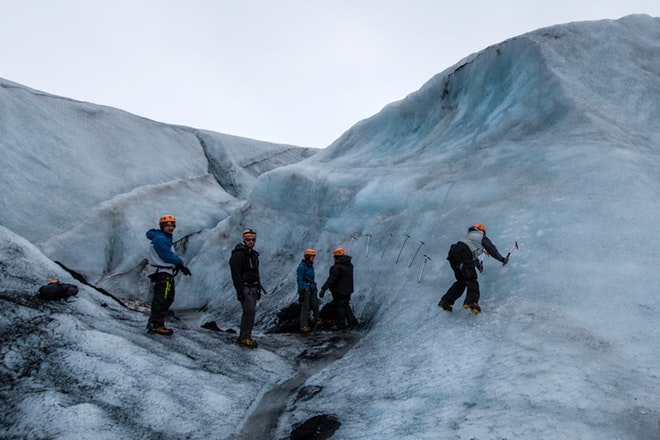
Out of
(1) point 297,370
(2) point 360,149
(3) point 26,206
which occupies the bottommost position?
(1) point 297,370

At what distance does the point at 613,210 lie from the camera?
713cm

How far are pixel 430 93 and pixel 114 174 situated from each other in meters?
11.6

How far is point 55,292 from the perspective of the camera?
707 centimetres

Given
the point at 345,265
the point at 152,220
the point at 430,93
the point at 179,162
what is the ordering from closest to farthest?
the point at 345,265 < the point at 430,93 < the point at 152,220 < the point at 179,162

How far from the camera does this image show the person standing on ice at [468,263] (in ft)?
22.4

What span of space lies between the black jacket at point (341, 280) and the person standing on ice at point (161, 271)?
3221 millimetres

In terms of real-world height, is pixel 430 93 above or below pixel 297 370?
above

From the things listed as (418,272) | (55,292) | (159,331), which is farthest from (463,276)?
(55,292)

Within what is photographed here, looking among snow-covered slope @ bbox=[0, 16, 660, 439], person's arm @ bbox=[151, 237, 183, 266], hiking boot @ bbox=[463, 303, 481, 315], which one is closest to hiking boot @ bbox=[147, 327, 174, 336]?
snow-covered slope @ bbox=[0, 16, 660, 439]

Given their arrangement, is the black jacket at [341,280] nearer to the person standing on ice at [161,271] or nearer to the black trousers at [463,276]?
the black trousers at [463,276]

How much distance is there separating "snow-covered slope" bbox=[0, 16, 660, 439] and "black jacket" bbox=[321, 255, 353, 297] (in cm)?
58

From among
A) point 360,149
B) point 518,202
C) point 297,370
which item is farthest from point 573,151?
point 360,149

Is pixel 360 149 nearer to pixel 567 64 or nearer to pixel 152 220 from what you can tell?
pixel 567 64

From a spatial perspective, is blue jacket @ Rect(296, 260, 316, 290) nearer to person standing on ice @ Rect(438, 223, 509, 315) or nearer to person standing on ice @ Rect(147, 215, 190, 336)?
person standing on ice @ Rect(147, 215, 190, 336)
